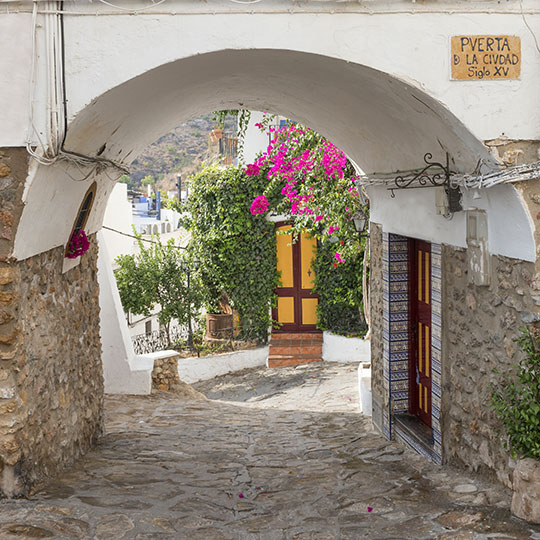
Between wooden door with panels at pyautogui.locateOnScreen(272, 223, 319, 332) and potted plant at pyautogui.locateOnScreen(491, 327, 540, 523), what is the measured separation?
8970mm

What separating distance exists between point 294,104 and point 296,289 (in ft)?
24.1

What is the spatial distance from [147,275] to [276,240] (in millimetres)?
2464

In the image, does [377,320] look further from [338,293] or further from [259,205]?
[259,205]

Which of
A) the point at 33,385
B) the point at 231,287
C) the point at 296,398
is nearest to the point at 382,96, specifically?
the point at 33,385

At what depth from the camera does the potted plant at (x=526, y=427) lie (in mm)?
3537

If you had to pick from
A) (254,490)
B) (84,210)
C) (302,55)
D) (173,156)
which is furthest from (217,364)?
(173,156)

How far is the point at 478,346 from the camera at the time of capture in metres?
4.26

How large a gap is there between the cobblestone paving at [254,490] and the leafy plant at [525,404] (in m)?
0.42

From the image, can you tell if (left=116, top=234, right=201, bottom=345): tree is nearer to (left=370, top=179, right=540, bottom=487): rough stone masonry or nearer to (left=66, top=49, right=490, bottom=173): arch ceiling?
(left=66, top=49, right=490, bottom=173): arch ceiling

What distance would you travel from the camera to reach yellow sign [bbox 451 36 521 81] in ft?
12.4

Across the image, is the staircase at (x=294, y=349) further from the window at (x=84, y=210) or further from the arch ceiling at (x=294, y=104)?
the window at (x=84, y=210)

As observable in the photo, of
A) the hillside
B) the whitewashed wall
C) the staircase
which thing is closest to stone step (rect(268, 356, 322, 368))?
the staircase

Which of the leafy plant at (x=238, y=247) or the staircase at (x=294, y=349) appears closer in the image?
the staircase at (x=294, y=349)

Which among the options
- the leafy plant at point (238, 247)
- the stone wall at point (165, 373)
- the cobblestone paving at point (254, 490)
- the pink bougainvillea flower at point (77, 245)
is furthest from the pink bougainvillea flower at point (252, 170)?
the pink bougainvillea flower at point (77, 245)
